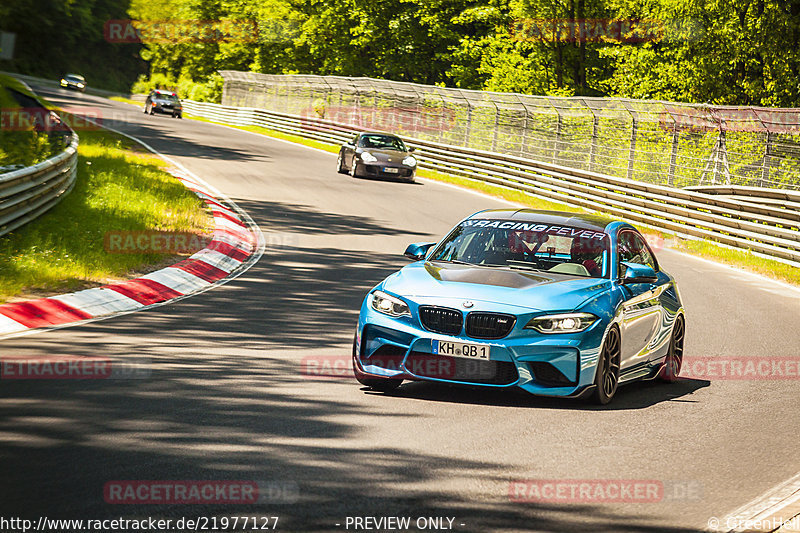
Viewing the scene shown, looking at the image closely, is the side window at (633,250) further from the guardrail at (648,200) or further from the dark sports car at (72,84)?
the dark sports car at (72,84)

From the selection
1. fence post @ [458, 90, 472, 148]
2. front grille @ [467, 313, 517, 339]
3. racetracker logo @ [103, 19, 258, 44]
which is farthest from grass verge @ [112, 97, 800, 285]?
racetracker logo @ [103, 19, 258, 44]

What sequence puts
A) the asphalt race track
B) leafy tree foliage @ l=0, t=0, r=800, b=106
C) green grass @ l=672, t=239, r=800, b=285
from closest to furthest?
the asphalt race track < green grass @ l=672, t=239, r=800, b=285 < leafy tree foliage @ l=0, t=0, r=800, b=106

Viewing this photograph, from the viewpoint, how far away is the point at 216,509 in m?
4.97

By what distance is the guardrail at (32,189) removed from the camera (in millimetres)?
13266

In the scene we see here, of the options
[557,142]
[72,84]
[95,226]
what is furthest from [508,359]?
[72,84]

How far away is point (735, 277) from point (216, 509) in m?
15.9

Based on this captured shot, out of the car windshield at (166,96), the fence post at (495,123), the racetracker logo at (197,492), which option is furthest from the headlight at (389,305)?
the car windshield at (166,96)

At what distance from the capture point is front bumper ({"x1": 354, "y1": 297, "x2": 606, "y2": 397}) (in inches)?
294

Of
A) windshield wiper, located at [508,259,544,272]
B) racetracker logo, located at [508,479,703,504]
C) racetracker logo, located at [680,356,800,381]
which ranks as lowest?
racetracker logo, located at [680,356,800,381]

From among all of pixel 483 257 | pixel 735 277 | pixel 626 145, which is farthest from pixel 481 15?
pixel 483 257

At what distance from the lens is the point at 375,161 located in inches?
1243

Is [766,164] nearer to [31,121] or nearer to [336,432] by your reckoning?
[31,121]

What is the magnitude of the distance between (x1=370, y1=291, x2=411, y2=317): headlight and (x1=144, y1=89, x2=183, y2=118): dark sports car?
52.2m

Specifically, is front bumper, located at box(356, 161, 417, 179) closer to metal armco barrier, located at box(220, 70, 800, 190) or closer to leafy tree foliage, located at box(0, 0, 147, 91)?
metal armco barrier, located at box(220, 70, 800, 190)
